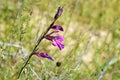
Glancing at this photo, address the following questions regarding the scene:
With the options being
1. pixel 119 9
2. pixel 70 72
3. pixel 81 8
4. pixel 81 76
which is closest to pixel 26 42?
pixel 81 76

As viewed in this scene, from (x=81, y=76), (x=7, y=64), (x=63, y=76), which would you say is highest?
(x=63, y=76)

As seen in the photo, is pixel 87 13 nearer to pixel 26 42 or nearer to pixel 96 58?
pixel 96 58

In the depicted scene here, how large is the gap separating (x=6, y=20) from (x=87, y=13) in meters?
1.80

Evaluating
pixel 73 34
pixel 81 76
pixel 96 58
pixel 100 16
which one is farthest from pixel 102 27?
pixel 81 76

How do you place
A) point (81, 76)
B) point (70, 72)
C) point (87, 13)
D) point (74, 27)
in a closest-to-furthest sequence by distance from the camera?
point (70, 72), point (81, 76), point (74, 27), point (87, 13)

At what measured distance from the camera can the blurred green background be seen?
11.1 feet

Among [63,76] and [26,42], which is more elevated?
[63,76]

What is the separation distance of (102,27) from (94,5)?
1.41 ft

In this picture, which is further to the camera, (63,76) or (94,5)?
(94,5)

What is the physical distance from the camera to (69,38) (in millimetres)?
5406

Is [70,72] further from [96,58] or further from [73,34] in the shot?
[73,34]

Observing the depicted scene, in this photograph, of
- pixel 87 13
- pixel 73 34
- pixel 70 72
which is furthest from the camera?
pixel 87 13

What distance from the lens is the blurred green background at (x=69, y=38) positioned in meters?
3.37

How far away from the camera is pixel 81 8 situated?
630 centimetres
